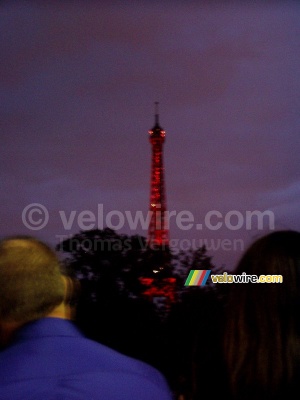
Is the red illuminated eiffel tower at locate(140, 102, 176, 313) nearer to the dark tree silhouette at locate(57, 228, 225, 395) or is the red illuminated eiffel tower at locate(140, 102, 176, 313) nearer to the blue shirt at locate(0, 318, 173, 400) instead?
the dark tree silhouette at locate(57, 228, 225, 395)

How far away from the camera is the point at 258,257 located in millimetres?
Result: 1365

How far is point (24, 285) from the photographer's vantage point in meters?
1.48

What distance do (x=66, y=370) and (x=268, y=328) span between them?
43cm

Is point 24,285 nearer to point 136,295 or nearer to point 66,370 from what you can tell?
point 66,370

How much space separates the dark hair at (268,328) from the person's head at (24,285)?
437mm

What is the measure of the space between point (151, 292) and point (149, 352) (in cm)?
310

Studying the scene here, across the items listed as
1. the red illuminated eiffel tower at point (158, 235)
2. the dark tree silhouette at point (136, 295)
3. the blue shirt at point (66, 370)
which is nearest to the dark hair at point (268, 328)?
the blue shirt at point (66, 370)

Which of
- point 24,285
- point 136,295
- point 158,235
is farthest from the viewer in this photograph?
point 158,235

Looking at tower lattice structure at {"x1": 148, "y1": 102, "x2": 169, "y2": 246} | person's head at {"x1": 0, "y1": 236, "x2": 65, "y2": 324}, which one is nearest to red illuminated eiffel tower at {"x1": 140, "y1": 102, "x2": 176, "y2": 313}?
tower lattice structure at {"x1": 148, "y1": 102, "x2": 169, "y2": 246}

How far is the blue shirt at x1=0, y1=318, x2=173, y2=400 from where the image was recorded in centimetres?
129

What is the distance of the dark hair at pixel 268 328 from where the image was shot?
1.30 metres

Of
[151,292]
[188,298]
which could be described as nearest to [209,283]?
[188,298]

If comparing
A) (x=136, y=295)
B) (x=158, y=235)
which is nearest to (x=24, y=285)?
(x=136, y=295)

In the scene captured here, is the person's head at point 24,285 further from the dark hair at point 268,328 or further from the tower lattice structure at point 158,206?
the tower lattice structure at point 158,206
